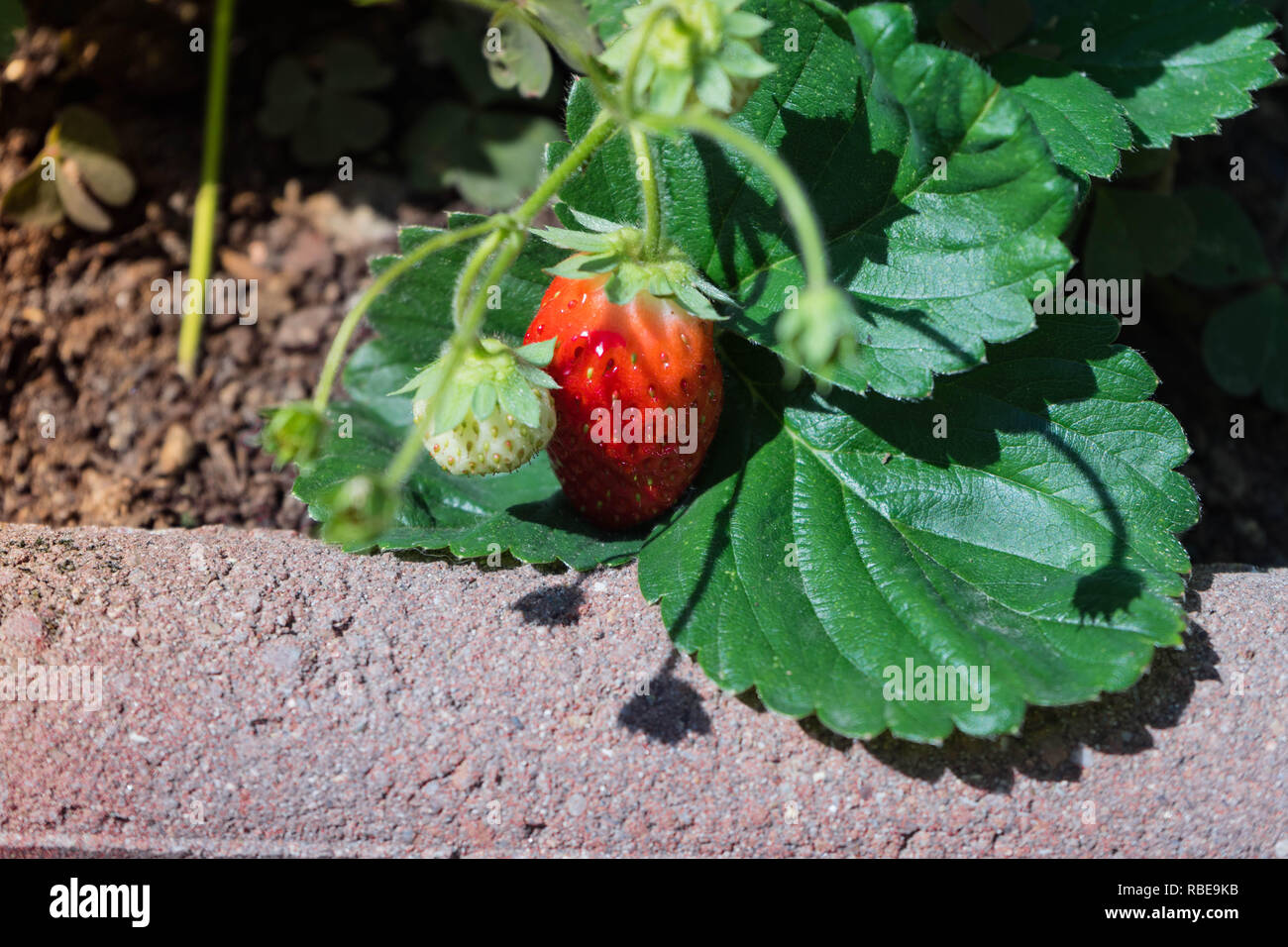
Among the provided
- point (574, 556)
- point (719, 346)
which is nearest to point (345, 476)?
point (574, 556)

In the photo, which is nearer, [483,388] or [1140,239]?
[483,388]

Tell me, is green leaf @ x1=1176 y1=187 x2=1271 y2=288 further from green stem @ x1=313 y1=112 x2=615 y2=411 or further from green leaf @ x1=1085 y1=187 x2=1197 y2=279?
green stem @ x1=313 y1=112 x2=615 y2=411

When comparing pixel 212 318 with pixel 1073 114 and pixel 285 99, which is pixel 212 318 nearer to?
pixel 285 99

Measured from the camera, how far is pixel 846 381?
156 cm

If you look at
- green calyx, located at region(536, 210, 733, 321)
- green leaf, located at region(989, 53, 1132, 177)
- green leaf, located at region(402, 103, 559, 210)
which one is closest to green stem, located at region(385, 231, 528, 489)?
green calyx, located at region(536, 210, 733, 321)

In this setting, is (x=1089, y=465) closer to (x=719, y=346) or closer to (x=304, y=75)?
(x=719, y=346)

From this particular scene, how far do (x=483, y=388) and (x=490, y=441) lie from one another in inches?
3.3

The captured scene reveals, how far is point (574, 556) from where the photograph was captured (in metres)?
1.66

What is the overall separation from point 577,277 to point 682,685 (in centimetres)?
58

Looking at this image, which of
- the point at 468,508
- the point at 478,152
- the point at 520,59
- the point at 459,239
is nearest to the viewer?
the point at 459,239

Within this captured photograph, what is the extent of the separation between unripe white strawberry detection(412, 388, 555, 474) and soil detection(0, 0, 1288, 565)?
2.71ft

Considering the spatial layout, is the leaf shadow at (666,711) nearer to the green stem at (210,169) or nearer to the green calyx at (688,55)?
the green calyx at (688,55)

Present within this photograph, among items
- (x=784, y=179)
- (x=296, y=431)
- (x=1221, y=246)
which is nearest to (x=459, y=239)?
(x=296, y=431)

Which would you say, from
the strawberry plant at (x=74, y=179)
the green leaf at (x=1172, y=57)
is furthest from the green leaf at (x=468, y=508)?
the green leaf at (x=1172, y=57)
